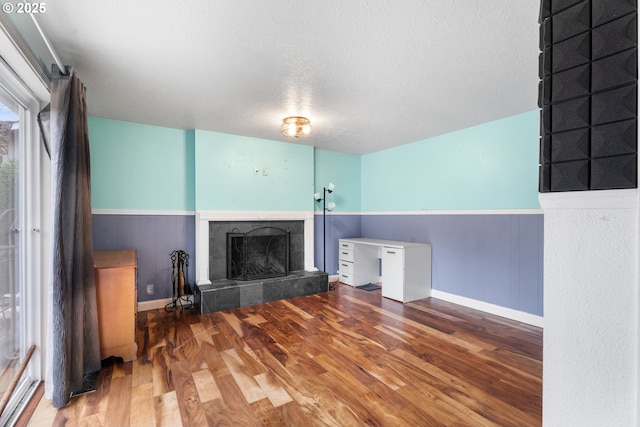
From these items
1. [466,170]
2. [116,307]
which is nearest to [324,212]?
[466,170]

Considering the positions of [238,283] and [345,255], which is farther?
[345,255]

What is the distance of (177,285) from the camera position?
11.5ft

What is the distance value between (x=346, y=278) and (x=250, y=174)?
6.89 ft

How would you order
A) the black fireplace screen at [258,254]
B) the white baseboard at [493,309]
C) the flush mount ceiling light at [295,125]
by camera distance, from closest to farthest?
the white baseboard at [493,309]
the flush mount ceiling light at [295,125]
the black fireplace screen at [258,254]

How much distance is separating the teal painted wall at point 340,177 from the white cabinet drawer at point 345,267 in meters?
0.85

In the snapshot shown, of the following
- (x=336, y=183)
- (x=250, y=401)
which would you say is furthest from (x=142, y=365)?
(x=336, y=183)

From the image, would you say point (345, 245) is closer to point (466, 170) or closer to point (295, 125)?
point (466, 170)

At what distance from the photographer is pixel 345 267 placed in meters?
4.54

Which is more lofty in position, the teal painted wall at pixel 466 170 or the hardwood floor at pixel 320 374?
the teal painted wall at pixel 466 170

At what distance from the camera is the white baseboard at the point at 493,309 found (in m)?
2.88

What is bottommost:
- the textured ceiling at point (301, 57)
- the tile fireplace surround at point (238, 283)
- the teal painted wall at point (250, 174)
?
the tile fireplace surround at point (238, 283)

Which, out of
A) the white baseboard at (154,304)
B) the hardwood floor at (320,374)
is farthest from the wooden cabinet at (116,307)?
the white baseboard at (154,304)

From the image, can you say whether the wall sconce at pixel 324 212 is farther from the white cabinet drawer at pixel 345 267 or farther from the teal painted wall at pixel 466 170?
the teal painted wall at pixel 466 170

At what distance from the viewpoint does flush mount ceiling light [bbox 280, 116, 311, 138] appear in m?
3.00
